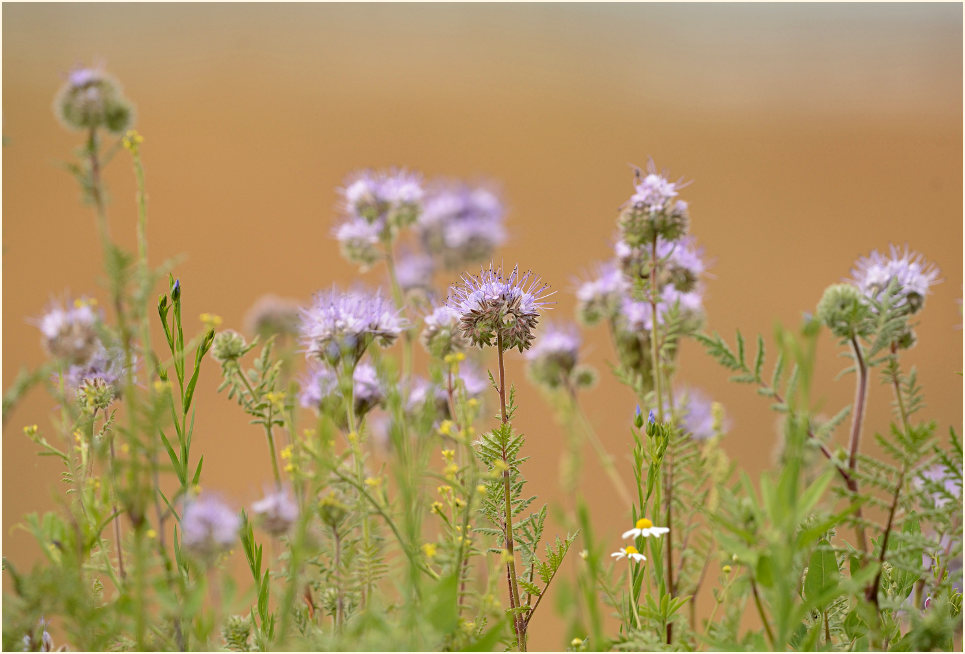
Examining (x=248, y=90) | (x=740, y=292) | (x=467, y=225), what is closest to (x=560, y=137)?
(x=740, y=292)

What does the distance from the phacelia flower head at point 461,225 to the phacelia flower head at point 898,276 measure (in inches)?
41.3

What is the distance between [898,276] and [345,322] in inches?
16.3

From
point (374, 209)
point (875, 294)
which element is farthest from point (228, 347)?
point (374, 209)

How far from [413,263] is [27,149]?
15.8ft

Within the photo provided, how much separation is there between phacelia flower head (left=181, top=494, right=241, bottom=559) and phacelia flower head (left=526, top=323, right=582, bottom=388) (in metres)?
0.49

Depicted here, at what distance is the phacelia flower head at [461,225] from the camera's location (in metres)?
1.68

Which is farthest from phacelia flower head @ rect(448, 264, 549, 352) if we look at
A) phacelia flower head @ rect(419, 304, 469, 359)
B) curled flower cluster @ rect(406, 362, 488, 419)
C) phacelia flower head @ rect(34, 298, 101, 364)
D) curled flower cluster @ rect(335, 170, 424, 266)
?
curled flower cluster @ rect(335, 170, 424, 266)

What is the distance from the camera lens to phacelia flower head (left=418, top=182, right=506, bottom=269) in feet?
5.50

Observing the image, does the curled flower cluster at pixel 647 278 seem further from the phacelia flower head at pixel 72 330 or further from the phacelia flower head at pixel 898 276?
the phacelia flower head at pixel 72 330

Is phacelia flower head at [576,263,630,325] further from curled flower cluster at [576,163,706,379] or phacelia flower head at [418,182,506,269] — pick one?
phacelia flower head at [418,182,506,269]

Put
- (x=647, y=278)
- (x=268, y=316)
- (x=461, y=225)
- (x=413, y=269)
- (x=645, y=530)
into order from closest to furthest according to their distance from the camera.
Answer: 1. (x=645, y=530)
2. (x=647, y=278)
3. (x=268, y=316)
4. (x=413, y=269)
5. (x=461, y=225)

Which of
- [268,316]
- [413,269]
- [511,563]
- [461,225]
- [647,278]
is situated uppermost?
[461,225]

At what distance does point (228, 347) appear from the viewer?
1.84 feet

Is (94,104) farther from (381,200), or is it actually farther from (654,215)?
(381,200)
